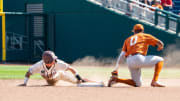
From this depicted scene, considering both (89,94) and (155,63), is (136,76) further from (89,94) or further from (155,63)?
(89,94)

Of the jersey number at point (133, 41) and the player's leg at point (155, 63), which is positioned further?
the jersey number at point (133, 41)

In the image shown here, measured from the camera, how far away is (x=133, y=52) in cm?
930

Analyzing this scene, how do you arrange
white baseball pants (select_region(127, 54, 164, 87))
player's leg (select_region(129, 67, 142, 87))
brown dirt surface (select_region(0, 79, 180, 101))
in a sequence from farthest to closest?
1. player's leg (select_region(129, 67, 142, 87))
2. white baseball pants (select_region(127, 54, 164, 87))
3. brown dirt surface (select_region(0, 79, 180, 101))

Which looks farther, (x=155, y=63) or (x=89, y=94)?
(x=155, y=63)

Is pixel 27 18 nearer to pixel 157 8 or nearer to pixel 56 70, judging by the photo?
pixel 157 8

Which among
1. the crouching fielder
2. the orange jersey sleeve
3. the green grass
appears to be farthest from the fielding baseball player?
the green grass

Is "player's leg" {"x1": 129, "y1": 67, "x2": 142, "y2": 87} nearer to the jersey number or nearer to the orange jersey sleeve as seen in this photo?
the orange jersey sleeve

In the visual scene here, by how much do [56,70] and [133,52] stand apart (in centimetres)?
176

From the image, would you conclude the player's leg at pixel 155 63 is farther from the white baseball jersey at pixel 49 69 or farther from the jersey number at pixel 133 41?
the white baseball jersey at pixel 49 69

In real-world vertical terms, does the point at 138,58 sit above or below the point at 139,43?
below

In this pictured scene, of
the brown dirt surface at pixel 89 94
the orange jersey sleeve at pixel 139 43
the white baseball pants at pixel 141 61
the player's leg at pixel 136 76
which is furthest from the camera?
the player's leg at pixel 136 76

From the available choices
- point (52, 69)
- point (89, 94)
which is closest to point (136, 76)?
point (89, 94)

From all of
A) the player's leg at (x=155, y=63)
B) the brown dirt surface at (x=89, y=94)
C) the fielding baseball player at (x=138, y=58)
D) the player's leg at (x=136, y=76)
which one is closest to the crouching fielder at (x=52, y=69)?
the brown dirt surface at (x=89, y=94)

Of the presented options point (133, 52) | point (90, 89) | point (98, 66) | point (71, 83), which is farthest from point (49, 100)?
point (98, 66)
